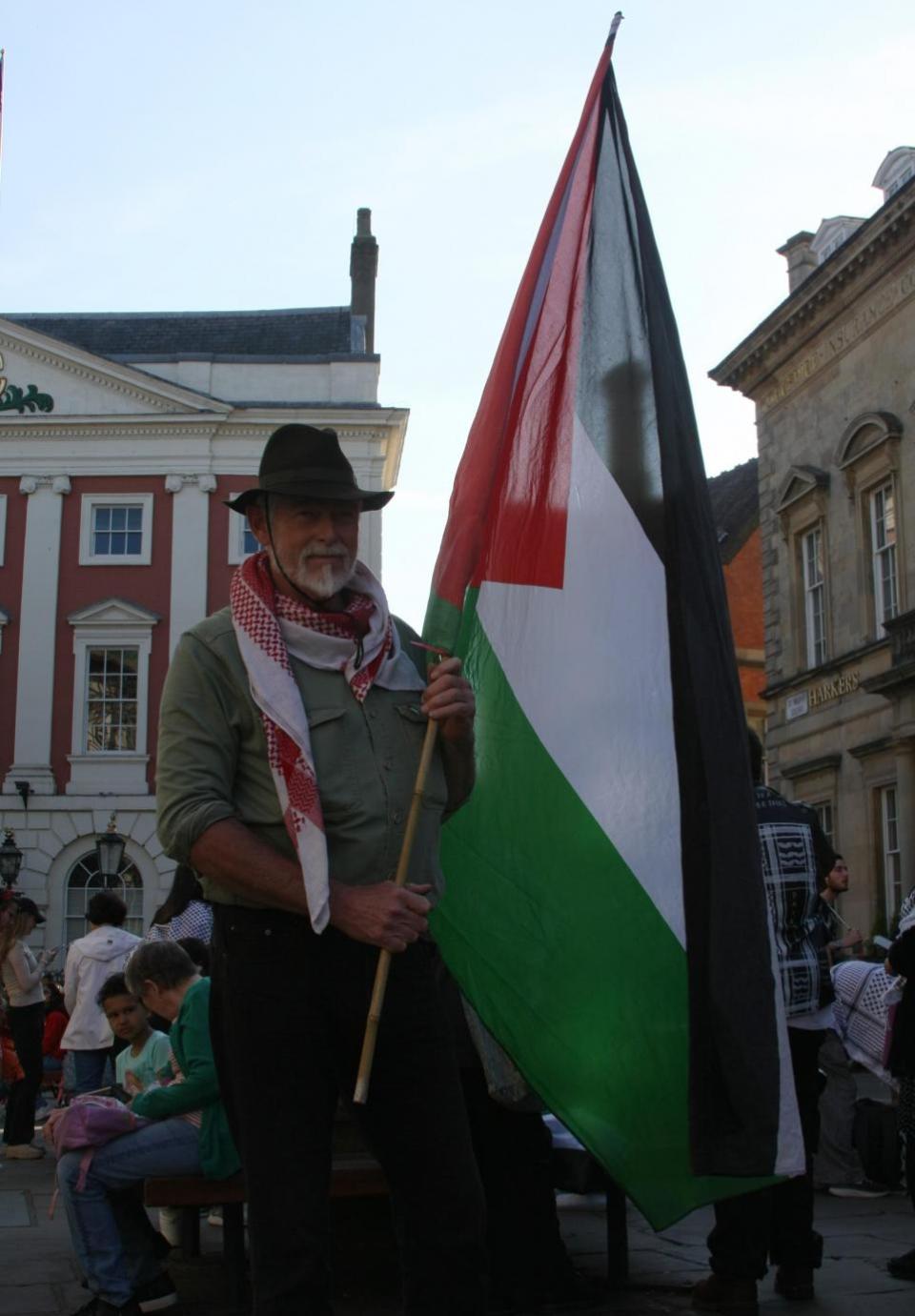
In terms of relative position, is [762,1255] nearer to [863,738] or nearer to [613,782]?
[613,782]

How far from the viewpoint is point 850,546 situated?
86.9 ft

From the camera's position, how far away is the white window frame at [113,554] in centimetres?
3584

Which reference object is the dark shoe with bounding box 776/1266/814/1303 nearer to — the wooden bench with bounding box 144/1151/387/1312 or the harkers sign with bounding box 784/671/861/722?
the wooden bench with bounding box 144/1151/387/1312

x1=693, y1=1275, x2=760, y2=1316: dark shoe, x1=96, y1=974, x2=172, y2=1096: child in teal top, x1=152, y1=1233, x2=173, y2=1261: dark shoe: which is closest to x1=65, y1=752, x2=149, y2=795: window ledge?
x1=96, y1=974, x2=172, y2=1096: child in teal top

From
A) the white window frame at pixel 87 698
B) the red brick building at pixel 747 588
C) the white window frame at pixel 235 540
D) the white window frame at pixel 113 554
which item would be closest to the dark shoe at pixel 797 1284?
the white window frame at pixel 87 698

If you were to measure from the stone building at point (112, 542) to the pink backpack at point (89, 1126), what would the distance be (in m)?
28.5

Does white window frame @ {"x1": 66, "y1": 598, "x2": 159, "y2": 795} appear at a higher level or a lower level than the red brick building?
lower

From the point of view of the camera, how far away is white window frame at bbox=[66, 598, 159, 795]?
3494 cm

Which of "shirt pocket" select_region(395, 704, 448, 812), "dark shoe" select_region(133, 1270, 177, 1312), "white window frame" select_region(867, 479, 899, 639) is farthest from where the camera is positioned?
"white window frame" select_region(867, 479, 899, 639)

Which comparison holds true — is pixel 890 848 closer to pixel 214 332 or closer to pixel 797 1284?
pixel 797 1284

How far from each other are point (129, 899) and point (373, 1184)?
2929 cm

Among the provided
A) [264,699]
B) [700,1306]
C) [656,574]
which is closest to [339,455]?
[264,699]

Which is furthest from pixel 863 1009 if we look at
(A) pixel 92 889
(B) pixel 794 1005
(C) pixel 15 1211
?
(A) pixel 92 889

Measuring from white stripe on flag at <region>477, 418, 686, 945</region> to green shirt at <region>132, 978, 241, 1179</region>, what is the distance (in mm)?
1857
